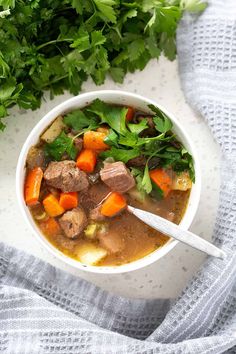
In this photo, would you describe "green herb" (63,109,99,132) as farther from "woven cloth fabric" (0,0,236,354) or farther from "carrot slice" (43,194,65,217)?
"woven cloth fabric" (0,0,236,354)

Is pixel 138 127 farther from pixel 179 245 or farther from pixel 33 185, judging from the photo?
pixel 179 245

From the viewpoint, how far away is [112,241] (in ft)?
7.12

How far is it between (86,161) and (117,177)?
0.42ft

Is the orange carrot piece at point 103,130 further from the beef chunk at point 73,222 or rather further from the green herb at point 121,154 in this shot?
the beef chunk at point 73,222

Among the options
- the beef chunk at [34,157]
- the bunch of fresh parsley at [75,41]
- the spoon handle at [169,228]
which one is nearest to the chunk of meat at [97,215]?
the spoon handle at [169,228]

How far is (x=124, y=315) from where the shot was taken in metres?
2.32

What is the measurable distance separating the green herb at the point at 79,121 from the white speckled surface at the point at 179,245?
0.24m

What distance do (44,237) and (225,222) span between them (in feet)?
→ 1.93

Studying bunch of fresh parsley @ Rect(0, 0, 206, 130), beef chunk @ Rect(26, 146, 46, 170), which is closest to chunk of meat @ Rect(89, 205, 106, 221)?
beef chunk @ Rect(26, 146, 46, 170)

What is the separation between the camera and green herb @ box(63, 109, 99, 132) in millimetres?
2145

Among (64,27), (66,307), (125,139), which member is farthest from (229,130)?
(66,307)

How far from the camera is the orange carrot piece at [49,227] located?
7.14ft

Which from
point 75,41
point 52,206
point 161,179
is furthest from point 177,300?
point 75,41

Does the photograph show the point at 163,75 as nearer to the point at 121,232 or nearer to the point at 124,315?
the point at 121,232
